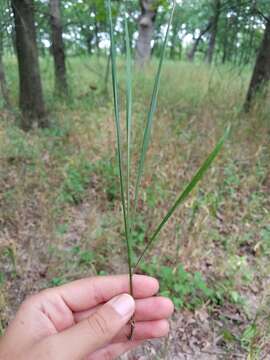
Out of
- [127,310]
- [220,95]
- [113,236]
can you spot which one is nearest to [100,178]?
[113,236]

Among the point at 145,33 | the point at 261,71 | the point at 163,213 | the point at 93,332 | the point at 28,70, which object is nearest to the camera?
the point at 93,332

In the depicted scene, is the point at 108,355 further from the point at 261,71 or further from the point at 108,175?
the point at 261,71

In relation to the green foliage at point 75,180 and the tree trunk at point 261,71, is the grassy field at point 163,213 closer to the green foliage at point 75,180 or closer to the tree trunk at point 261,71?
the green foliage at point 75,180

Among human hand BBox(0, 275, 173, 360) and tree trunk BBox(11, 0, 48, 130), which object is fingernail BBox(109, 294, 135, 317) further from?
tree trunk BBox(11, 0, 48, 130)

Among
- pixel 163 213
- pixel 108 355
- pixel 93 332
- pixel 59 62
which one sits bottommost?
pixel 108 355

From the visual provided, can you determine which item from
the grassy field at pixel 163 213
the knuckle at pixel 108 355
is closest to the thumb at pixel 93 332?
the knuckle at pixel 108 355

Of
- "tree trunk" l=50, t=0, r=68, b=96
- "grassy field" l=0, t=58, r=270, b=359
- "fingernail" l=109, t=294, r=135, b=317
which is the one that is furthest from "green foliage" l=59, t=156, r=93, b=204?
"tree trunk" l=50, t=0, r=68, b=96

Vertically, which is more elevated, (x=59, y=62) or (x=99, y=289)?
(x=59, y=62)

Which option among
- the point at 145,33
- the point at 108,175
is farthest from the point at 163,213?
the point at 145,33
